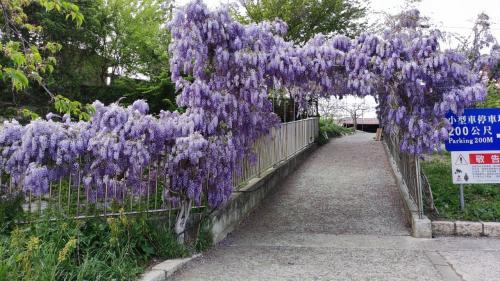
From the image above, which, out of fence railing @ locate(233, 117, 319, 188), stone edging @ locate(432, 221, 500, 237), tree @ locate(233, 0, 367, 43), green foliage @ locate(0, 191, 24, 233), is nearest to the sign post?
stone edging @ locate(432, 221, 500, 237)

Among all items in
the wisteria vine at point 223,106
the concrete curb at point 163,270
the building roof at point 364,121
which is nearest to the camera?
the concrete curb at point 163,270

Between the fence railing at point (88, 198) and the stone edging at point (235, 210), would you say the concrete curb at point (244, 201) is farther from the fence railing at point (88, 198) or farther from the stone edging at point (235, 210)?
the fence railing at point (88, 198)

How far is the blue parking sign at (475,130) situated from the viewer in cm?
747

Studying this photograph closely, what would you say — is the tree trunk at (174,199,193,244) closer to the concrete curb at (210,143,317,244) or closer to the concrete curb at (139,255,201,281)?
the concrete curb at (139,255,201,281)

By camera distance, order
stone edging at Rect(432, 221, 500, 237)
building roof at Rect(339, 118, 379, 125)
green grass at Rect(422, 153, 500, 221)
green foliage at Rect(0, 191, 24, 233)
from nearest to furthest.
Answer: green foliage at Rect(0, 191, 24, 233)
stone edging at Rect(432, 221, 500, 237)
green grass at Rect(422, 153, 500, 221)
building roof at Rect(339, 118, 379, 125)

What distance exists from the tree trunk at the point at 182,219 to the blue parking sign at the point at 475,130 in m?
4.43

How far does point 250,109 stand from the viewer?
6.51 m

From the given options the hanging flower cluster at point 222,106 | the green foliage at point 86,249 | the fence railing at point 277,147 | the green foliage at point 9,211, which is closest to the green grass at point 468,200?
the hanging flower cluster at point 222,106

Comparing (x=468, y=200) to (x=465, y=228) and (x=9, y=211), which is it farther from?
(x=9, y=211)

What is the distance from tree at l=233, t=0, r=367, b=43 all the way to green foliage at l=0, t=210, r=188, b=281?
12715mm

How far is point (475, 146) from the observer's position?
7.54m

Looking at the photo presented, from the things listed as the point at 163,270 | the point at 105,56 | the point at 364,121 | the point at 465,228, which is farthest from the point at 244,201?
the point at 364,121

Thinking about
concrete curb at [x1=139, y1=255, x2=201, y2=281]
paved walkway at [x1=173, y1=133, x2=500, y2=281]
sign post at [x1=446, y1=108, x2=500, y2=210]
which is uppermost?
sign post at [x1=446, y1=108, x2=500, y2=210]

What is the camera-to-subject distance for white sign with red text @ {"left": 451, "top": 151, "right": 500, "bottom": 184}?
7.53 meters
